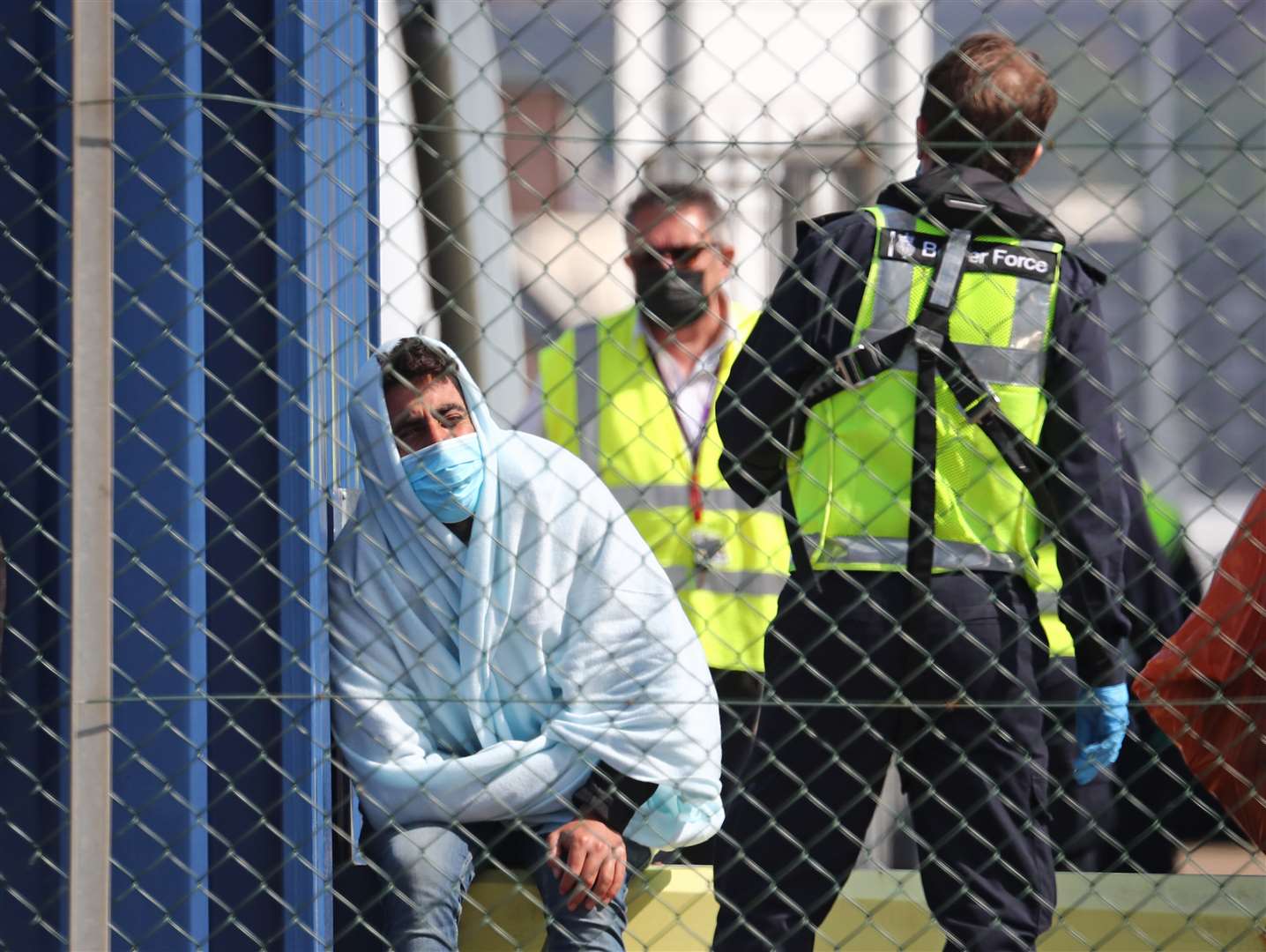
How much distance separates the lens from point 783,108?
490cm

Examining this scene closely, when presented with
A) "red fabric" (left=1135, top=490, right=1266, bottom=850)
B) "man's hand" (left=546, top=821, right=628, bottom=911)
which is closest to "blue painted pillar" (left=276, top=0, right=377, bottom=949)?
"man's hand" (left=546, top=821, right=628, bottom=911)

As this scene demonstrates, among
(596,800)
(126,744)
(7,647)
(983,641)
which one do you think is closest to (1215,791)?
(983,641)

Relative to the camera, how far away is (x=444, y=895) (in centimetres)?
293

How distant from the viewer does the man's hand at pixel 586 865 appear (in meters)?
2.94

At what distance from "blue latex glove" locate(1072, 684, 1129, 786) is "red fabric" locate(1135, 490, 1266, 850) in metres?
0.07

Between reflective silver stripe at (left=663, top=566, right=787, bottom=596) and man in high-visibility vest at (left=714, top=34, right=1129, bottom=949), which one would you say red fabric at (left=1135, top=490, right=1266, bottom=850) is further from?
reflective silver stripe at (left=663, top=566, right=787, bottom=596)

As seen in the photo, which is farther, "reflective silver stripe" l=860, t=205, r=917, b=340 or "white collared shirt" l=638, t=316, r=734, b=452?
"white collared shirt" l=638, t=316, r=734, b=452

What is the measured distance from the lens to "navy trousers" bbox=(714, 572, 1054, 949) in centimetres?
279

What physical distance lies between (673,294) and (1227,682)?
5.05 ft

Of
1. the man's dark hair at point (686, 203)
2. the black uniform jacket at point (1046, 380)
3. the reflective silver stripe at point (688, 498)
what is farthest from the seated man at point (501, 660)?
the man's dark hair at point (686, 203)

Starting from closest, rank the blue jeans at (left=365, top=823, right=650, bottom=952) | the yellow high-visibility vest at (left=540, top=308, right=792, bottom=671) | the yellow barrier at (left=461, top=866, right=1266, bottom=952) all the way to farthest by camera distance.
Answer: the blue jeans at (left=365, top=823, right=650, bottom=952), the yellow barrier at (left=461, top=866, right=1266, bottom=952), the yellow high-visibility vest at (left=540, top=308, right=792, bottom=671)

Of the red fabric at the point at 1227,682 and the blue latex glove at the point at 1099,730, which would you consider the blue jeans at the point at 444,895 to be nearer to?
→ the blue latex glove at the point at 1099,730

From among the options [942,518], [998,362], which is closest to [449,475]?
[942,518]

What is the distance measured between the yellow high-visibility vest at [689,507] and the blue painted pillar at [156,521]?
0.95 meters
